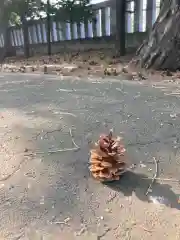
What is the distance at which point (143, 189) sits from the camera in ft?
5.53

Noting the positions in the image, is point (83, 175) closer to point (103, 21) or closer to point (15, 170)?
point (15, 170)

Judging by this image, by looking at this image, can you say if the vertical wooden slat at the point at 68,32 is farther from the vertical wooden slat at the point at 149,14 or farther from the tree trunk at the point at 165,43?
the tree trunk at the point at 165,43

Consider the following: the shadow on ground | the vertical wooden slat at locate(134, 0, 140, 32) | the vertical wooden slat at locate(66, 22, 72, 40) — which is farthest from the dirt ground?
the vertical wooden slat at locate(66, 22, 72, 40)

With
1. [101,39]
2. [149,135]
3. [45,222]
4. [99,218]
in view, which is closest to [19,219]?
[45,222]

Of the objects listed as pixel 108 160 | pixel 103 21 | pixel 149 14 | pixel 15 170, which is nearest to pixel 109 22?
pixel 103 21

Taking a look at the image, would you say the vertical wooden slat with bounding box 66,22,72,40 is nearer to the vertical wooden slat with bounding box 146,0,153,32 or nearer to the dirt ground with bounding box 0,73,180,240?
the vertical wooden slat with bounding box 146,0,153,32

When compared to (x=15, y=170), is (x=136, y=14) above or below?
above

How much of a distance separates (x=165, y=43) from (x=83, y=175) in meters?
4.32

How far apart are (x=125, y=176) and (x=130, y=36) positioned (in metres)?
8.48

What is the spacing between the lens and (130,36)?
976 centimetres

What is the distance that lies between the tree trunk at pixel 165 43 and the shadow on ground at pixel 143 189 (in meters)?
A: 4.11

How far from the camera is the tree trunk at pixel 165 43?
18.2 feet

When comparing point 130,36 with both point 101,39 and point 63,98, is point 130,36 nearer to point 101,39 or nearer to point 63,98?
point 101,39

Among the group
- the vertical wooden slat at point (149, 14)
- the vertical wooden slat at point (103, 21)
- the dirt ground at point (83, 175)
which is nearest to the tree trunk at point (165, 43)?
the dirt ground at point (83, 175)
